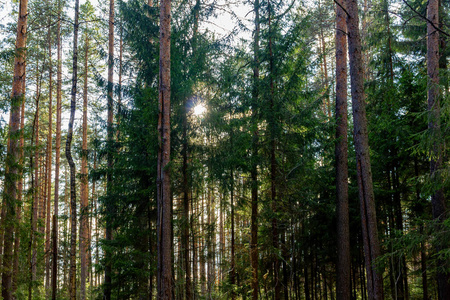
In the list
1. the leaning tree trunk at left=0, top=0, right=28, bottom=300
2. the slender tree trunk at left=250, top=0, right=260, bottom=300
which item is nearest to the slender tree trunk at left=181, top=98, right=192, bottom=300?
the slender tree trunk at left=250, top=0, right=260, bottom=300

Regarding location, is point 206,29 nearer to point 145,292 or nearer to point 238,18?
point 238,18

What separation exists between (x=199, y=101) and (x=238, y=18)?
3.13 metres

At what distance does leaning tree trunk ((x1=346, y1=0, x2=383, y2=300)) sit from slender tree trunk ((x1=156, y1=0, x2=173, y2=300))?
4826 millimetres

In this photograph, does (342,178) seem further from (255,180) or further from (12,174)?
(12,174)

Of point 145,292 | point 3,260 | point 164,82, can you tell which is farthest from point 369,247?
point 3,260

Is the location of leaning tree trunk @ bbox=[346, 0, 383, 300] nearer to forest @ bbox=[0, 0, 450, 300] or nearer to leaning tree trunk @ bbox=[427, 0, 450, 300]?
forest @ bbox=[0, 0, 450, 300]

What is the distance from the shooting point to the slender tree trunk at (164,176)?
310 inches

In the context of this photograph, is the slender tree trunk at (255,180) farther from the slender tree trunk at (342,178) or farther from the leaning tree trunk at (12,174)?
the leaning tree trunk at (12,174)

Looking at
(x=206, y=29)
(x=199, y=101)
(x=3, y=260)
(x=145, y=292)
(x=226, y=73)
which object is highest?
(x=206, y=29)

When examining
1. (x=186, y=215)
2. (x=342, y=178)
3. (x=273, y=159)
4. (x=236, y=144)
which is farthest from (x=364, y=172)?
(x=186, y=215)

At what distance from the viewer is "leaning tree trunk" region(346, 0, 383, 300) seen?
23.4 ft

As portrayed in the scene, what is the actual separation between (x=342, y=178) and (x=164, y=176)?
505cm

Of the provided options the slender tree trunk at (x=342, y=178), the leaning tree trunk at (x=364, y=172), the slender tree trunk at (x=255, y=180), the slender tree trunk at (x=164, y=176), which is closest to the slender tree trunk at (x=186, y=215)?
the slender tree trunk at (x=164, y=176)

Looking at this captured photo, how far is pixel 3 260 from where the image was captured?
9109 mm
